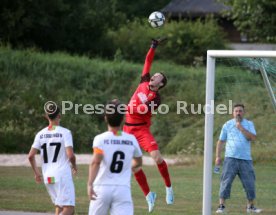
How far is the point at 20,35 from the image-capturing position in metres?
35.8

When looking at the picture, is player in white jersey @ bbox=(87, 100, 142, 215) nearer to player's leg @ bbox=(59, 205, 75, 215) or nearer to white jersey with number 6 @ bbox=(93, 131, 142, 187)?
white jersey with number 6 @ bbox=(93, 131, 142, 187)

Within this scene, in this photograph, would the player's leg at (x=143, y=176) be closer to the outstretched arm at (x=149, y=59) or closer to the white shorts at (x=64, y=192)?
the outstretched arm at (x=149, y=59)

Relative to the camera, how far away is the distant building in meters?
48.5

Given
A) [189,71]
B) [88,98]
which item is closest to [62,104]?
[88,98]

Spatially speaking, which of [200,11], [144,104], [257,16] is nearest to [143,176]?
[144,104]

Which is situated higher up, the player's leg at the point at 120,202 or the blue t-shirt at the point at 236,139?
the blue t-shirt at the point at 236,139

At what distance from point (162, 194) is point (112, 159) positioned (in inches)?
318

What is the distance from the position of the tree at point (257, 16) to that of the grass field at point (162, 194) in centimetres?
1200

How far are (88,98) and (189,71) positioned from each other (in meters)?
4.25

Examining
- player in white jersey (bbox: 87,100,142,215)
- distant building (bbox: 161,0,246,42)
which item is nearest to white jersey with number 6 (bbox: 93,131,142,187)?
player in white jersey (bbox: 87,100,142,215)

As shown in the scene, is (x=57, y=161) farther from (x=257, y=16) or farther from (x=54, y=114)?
(x=257, y=16)

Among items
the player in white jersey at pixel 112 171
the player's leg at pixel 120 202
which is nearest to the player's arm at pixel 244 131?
the player in white jersey at pixel 112 171

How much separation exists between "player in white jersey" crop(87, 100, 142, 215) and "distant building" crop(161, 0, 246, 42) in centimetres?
3781

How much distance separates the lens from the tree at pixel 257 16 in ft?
105
